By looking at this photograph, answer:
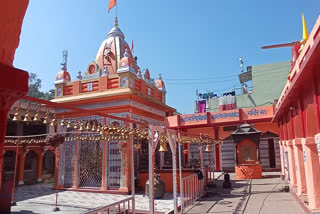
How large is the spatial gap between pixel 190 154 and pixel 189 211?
50.8 ft

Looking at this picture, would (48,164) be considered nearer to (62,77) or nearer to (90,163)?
(62,77)

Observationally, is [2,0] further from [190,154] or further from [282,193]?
[190,154]

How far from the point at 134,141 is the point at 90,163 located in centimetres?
262

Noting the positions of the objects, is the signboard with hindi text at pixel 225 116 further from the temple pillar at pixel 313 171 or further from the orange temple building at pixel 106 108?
the temple pillar at pixel 313 171

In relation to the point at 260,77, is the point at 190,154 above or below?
below

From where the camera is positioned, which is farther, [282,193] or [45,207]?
[282,193]

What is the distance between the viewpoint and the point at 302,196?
9.02 m

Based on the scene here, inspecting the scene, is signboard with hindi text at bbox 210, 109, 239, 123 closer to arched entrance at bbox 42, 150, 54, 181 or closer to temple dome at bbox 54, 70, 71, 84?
temple dome at bbox 54, 70, 71, 84

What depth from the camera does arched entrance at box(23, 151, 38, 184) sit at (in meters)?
18.5

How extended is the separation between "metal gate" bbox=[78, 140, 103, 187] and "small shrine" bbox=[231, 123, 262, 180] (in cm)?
946

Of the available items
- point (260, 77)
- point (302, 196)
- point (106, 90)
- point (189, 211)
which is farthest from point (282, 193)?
point (260, 77)

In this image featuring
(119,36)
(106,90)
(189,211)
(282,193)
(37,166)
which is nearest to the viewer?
(189,211)

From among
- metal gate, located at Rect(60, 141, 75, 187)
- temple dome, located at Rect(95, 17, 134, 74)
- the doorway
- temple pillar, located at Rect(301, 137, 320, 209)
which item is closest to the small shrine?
the doorway

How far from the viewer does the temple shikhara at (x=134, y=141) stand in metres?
5.78
